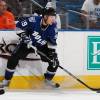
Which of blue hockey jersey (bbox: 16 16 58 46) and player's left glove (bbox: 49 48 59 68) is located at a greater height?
blue hockey jersey (bbox: 16 16 58 46)

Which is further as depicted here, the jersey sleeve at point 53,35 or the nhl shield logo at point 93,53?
the nhl shield logo at point 93,53

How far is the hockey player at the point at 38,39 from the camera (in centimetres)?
636

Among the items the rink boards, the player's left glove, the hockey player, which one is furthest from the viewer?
the rink boards

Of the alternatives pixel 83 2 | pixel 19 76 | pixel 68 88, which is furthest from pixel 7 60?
pixel 83 2

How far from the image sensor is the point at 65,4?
720 cm

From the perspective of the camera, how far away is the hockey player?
636 cm

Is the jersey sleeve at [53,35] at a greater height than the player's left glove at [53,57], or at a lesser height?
greater

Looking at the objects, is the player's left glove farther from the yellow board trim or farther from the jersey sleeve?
the yellow board trim

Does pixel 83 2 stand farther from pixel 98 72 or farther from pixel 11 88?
pixel 11 88

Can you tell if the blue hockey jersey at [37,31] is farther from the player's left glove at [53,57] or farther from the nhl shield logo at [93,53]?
the nhl shield logo at [93,53]

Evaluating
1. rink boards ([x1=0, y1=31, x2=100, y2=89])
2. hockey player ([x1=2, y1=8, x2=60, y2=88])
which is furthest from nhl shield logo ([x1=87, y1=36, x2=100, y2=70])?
hockey player ([x1=2, y1=8, x2=60, y2=88])

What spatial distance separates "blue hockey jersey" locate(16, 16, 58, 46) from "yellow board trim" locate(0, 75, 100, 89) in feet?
1.63

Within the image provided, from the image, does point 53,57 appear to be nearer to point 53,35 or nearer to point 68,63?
point 53,35

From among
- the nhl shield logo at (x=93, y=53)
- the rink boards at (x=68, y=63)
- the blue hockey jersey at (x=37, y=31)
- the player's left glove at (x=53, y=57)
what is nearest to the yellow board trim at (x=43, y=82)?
the rink boards at (x=68, y=63)
